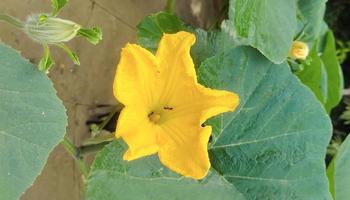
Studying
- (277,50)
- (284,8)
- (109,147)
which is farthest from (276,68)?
(109,147)

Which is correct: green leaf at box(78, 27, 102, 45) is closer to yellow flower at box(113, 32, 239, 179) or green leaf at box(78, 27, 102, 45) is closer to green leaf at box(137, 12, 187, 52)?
yellow flower at box(113, 32, 239, 179)

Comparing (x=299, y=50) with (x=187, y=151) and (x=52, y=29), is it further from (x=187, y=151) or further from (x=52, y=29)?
(x=52, y=29)

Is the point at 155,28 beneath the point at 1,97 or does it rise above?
beneath

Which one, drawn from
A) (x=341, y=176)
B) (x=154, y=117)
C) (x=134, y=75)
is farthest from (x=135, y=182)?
(x=341, y=176)

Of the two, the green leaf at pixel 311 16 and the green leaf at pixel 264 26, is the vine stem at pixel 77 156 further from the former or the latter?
the green leaf at pixel 311 16

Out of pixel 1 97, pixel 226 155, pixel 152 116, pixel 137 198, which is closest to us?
pixel 1 97

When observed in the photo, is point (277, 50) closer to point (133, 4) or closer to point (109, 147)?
point (109, 147)

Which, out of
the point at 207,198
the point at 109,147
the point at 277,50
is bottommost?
the point at 207,198

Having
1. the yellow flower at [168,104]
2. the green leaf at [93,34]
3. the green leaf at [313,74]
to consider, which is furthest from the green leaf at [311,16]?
the green leaf at [93,34]
